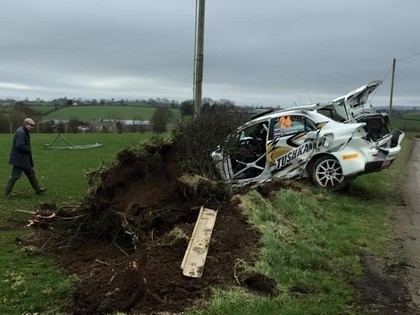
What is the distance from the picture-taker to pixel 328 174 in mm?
11805

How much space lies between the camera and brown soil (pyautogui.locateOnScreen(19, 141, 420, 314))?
525 cm

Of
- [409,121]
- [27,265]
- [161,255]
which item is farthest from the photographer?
[409,121]

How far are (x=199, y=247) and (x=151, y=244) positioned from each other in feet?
2.25

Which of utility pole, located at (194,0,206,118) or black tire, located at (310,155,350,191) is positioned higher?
utility pole, located at (194,0,206,118)

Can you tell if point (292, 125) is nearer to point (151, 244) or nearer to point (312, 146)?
point (312, 146)

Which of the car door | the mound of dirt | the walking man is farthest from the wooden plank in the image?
the walking man

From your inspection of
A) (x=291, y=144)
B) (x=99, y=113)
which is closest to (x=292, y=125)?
(x=291, y=144)

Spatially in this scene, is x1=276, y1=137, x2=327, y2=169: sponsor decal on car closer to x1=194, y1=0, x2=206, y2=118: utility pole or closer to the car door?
the car door

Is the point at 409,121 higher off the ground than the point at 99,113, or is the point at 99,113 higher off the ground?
the point at 99,113

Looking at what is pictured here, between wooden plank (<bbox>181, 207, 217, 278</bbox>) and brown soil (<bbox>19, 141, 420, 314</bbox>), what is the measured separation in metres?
0.08

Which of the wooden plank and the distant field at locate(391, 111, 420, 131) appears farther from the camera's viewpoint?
the distant field at locate(391, 111, 420, 131)

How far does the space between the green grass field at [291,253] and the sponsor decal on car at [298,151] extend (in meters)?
0.80

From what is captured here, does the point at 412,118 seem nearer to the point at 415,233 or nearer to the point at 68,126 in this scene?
the point at 68,126

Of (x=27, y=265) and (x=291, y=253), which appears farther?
(x=27, y=265)
